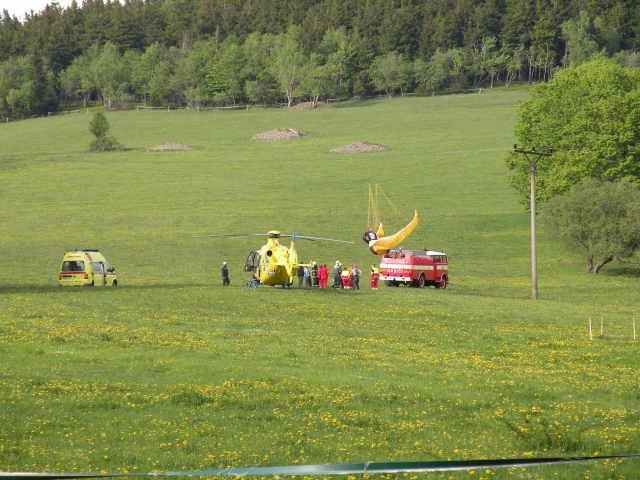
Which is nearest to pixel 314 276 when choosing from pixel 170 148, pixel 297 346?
pixel 297 346

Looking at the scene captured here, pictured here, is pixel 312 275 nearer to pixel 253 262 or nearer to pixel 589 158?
pixel 253 262

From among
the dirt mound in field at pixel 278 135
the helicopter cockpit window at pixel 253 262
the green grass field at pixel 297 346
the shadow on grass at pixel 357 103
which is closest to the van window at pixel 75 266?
the green grass field at pixel 297 346

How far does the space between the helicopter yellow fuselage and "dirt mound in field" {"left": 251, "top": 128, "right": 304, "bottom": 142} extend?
8722 centimetres

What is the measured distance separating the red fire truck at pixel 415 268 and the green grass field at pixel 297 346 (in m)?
1.52

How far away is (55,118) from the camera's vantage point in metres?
179

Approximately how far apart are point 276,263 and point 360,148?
2951 inches

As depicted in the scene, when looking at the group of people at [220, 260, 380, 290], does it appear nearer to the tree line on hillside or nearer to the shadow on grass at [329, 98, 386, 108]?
the tree line on hillside

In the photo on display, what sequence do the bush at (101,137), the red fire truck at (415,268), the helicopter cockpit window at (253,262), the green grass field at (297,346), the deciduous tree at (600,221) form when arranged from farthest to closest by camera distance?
the bush at (101,137) < the deciduous tree at (600,221) < the red fire truck at (415,268) < the helicopter cockpit window at (253,262) < the green grass field at (297,346)

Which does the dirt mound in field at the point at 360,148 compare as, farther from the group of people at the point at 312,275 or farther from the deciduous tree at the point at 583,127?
the group of people at the point at 312,275

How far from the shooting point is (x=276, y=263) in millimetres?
48562

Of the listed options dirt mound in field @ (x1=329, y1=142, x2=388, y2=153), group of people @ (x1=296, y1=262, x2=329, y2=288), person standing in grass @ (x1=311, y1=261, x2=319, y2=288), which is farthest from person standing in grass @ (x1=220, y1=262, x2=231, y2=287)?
dirt mound in field @ (x1=329, y1=142, x2=388, y2=153)

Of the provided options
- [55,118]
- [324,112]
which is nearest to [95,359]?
[324,112]

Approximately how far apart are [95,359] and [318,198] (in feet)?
232

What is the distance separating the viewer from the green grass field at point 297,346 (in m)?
16.2
